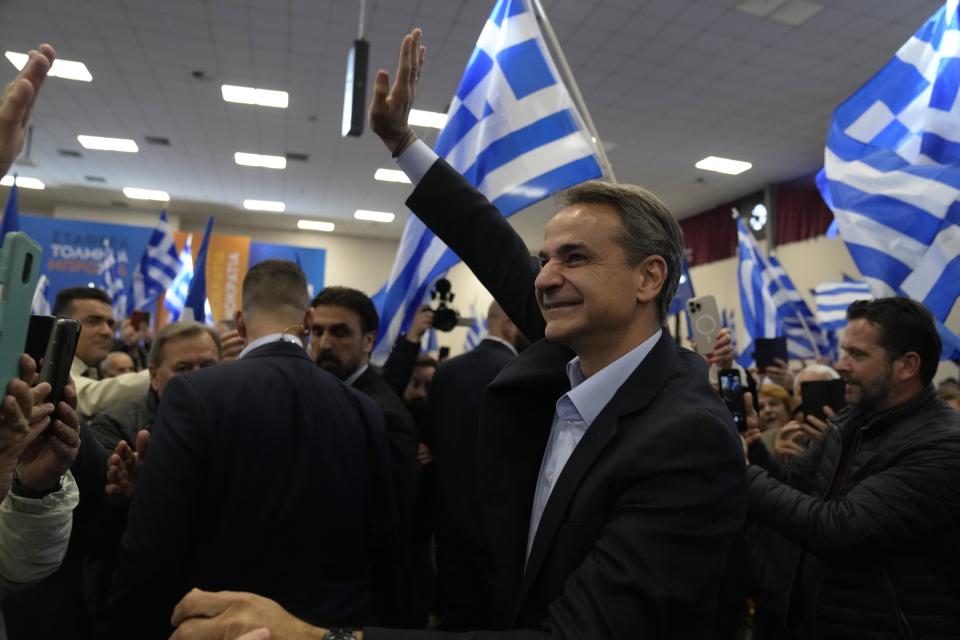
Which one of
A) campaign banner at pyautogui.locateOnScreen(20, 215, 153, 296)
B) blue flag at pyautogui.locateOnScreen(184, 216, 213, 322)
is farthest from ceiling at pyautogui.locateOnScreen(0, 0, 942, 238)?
blue flag at pyautogui.locateOnScreen(184, 216, 213, 322)

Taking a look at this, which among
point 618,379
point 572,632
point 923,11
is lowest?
point 572,632

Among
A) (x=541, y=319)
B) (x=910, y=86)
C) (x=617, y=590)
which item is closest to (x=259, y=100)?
(x=910, y=86)

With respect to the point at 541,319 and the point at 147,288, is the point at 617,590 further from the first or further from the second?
the point at 147,288

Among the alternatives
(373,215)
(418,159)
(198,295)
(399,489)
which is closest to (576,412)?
(418,159)

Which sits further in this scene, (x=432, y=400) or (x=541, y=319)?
(x=432, y=400)

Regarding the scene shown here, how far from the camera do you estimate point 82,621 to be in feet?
6.11

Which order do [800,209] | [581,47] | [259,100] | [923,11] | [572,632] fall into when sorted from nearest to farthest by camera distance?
[572,632] → [923,11] → [581,47] → [259,100] → [800,209]

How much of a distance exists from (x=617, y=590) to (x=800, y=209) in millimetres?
12056

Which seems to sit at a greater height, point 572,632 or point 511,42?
point 511,42

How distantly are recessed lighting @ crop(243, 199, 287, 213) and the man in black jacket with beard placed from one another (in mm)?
14047

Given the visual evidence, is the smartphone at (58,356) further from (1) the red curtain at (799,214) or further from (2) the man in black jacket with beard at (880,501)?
(1) the red curtain at (799,214)

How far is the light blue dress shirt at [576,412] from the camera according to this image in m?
1.31

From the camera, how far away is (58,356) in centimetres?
119

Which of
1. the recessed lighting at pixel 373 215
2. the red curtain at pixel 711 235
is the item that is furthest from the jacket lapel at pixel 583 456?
the recessed lighting at pixel 373 215
